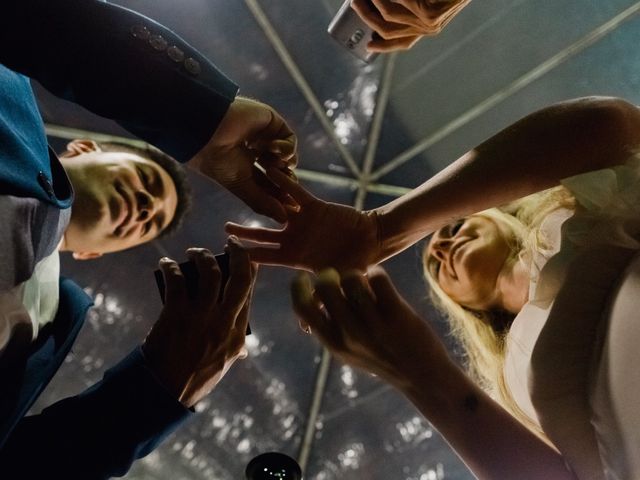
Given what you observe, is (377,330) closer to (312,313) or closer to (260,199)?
(312,313)

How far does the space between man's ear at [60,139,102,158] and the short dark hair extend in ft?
0.15

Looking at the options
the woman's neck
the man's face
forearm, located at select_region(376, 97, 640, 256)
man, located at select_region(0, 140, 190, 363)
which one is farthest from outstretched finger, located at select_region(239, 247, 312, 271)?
the man's face

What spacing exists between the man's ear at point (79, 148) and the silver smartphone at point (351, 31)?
1.67 feet

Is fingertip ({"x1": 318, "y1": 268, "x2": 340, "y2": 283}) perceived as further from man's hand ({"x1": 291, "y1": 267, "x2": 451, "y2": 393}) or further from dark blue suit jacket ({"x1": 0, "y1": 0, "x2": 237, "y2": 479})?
dark blue suit jacket ({"x1": 0, "y1": 0, "x2": 237, "y2": 479})

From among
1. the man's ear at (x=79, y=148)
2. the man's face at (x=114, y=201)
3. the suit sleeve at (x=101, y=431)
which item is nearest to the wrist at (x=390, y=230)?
the suit sleeve at (x=101, y=431)

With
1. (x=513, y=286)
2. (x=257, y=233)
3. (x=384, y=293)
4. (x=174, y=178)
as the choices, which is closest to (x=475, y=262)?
(x=513, y=286)

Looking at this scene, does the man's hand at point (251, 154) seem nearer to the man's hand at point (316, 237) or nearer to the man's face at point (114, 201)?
the man's hand at point (316, 237)

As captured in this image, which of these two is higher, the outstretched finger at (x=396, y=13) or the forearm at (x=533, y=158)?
the outstretched finger at (x=396, y=13)

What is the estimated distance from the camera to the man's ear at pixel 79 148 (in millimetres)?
1260

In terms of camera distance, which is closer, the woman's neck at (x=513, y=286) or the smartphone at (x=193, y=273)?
the smartphone at (x=193, y=273)

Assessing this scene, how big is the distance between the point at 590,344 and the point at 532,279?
0.19 metres

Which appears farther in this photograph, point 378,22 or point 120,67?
point 378,22

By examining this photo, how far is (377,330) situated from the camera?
1.69 ft

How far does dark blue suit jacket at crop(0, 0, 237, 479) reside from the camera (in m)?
0.59
